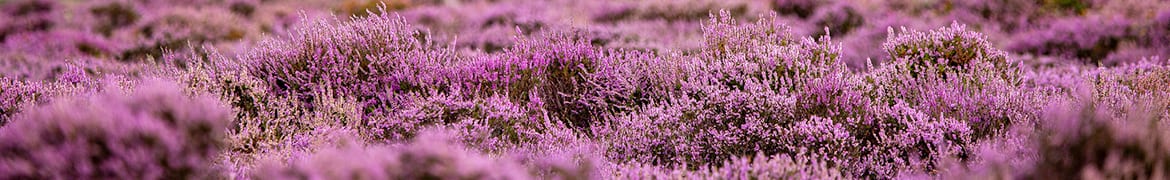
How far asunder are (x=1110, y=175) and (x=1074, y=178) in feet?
0.28

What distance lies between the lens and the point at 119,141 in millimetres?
2102

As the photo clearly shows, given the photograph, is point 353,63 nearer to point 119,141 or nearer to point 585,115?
point 585,115

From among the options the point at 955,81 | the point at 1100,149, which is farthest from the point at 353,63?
the point at 1100,149

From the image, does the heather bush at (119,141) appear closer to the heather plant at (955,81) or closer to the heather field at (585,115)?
the heather field at (585,115)

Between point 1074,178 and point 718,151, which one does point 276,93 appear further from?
point 1074,178

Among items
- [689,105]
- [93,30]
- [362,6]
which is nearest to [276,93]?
[689,105]

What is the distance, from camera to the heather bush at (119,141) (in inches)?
82.6

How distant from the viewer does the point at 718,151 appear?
3.13m

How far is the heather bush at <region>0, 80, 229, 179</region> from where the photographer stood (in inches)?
82.6

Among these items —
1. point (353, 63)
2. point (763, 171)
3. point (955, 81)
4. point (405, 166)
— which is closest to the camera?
point (405, 166)

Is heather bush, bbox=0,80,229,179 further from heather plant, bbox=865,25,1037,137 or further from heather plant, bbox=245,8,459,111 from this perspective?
heather plant, bbox=865,25,1037,137

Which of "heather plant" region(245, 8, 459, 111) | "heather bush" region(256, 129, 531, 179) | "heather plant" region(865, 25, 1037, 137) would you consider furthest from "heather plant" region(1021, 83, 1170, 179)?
"heather plant" region(245, 8, 459, 111)

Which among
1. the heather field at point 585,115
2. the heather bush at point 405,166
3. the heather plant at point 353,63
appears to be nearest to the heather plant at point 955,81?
the heather field at point 585,115

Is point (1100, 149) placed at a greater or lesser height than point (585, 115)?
lesser
